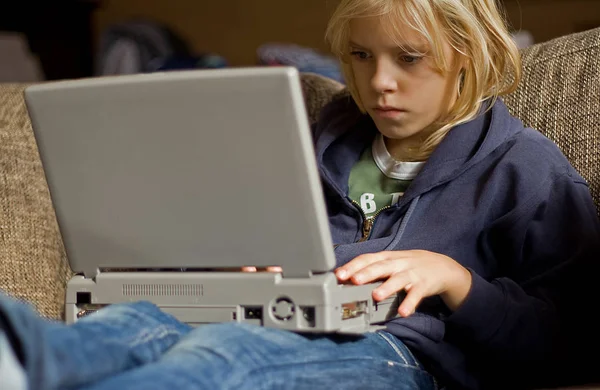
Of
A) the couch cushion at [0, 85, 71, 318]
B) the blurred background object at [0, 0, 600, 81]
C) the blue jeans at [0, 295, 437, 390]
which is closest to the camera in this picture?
the blue jeans at [0, 295, 437, 390]

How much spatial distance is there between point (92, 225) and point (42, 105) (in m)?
0.14

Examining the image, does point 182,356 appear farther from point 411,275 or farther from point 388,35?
A: point 388,35

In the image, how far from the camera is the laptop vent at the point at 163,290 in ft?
3.10

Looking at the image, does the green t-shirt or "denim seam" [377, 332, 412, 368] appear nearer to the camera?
"denim seam" [377, 332, 412, 368]

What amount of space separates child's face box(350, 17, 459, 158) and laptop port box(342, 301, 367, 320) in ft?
1.12

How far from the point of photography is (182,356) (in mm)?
811

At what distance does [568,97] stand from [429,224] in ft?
0.99

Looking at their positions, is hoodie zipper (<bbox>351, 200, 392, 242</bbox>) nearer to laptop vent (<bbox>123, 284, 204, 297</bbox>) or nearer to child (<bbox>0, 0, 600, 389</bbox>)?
child (<bbox>0, 0, 600, 389</bbox>)

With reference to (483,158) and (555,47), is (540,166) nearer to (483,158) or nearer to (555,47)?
(483,158)

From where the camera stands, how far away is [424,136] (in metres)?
1.29

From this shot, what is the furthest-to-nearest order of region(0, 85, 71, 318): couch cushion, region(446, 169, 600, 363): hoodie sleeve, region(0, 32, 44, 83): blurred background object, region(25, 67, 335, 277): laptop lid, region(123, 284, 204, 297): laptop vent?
1. region(0, 32, 44, 83): blurred background object
2. region(0, 85, 71, 318): couch cushion
3. region(446, 169, 600, 363): hoodie sleeve
4. region(123, 284, 204, 297): laptop vent
5. region(25, 67, 335, 277): laptop lid

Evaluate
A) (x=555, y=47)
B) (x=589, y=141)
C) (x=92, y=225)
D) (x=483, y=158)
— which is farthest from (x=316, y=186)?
(x=555, y=47)

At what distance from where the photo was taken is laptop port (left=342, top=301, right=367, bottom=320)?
3.06ft

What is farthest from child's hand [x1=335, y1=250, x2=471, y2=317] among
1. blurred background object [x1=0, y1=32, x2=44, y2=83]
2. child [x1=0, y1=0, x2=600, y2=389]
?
blurred background object [x1=0, y1=32, x2=44, y2=83]
